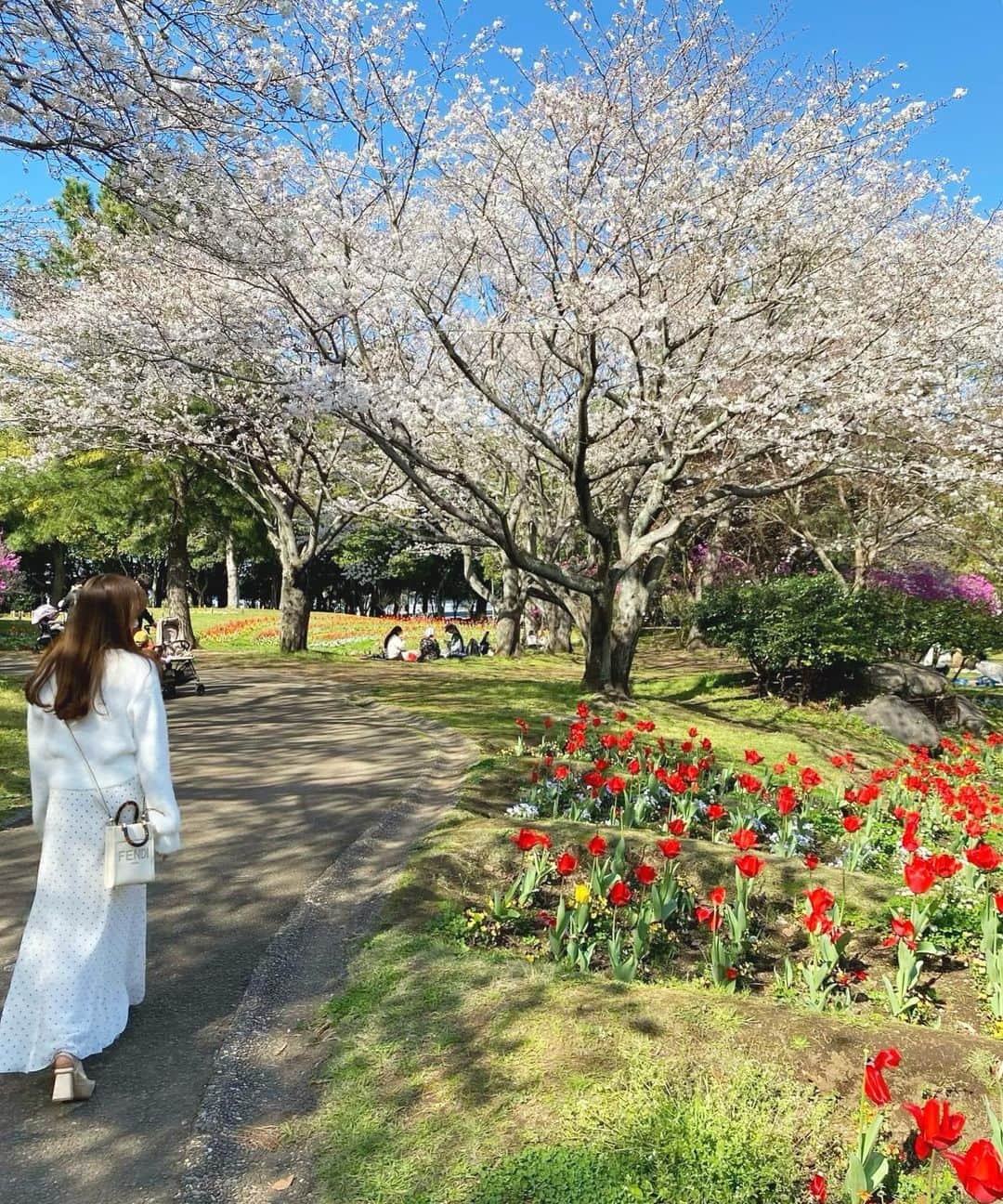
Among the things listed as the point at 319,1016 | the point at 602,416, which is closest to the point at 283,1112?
the point at 319,1016

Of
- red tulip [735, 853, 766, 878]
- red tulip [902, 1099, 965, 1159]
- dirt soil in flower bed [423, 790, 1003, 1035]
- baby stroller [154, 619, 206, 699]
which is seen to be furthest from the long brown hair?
baby stroller [154, 619, 206, 699]

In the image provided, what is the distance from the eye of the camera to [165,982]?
11.6 ft

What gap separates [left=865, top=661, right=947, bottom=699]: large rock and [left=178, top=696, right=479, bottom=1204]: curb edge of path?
1083 cm

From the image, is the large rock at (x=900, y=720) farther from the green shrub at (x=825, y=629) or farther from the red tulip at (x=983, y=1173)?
the red tulip at (x=983, y=1173)

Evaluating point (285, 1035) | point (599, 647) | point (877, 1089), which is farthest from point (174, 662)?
point (877, 1089)

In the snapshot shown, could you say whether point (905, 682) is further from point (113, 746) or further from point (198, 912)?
point (113, 746)

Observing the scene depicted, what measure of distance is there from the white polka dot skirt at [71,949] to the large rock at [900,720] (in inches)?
471

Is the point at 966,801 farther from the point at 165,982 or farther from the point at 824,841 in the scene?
the point at 165,982

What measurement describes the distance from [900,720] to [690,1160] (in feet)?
38.4

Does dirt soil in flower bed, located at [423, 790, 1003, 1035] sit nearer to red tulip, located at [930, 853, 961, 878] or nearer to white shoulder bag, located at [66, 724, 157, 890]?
red tulip, located at [930, 853, 961, 878]

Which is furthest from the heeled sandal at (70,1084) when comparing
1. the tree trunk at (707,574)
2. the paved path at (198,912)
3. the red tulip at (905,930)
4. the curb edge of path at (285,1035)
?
the tree trunk at (707,574)

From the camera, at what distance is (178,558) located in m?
19.9

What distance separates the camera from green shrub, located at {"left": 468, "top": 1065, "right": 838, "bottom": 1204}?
228 centimetres

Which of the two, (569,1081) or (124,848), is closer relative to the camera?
(569,1081)
